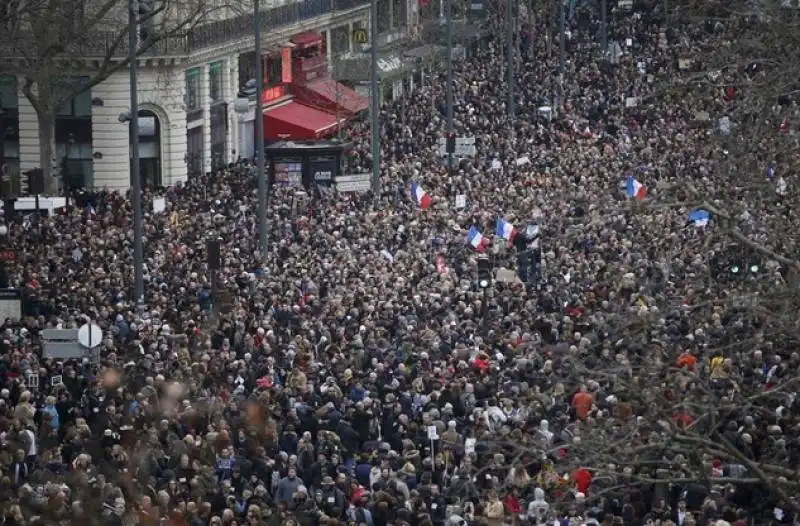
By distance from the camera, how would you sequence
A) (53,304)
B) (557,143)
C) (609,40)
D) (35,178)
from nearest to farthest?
(53,304) → (35,178) → (557,143) → (609,40)

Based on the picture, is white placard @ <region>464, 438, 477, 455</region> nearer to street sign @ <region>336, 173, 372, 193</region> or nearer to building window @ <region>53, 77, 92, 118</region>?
street sign @ <region>336, 173, 372, 193</region>

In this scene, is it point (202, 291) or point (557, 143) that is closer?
point (202, 291)

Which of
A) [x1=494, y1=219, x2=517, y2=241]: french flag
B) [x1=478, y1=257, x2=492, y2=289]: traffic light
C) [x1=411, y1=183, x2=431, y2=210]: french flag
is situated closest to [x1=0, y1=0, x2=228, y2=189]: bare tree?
[x1=411, y1=183, x2=431, y2=210]: french flag

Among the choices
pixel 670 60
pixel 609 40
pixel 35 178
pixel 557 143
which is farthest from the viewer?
pixel 609 40

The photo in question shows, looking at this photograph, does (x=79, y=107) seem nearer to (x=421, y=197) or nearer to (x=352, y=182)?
(x=352, y=182)

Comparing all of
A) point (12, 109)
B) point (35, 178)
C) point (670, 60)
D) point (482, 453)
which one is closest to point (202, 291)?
point (35, 178)

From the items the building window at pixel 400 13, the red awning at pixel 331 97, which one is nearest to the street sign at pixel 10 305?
the red awning at pixel 331 97

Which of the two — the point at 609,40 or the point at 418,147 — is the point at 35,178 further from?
the point at 609,40

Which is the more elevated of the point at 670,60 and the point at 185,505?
the point at 670,60
